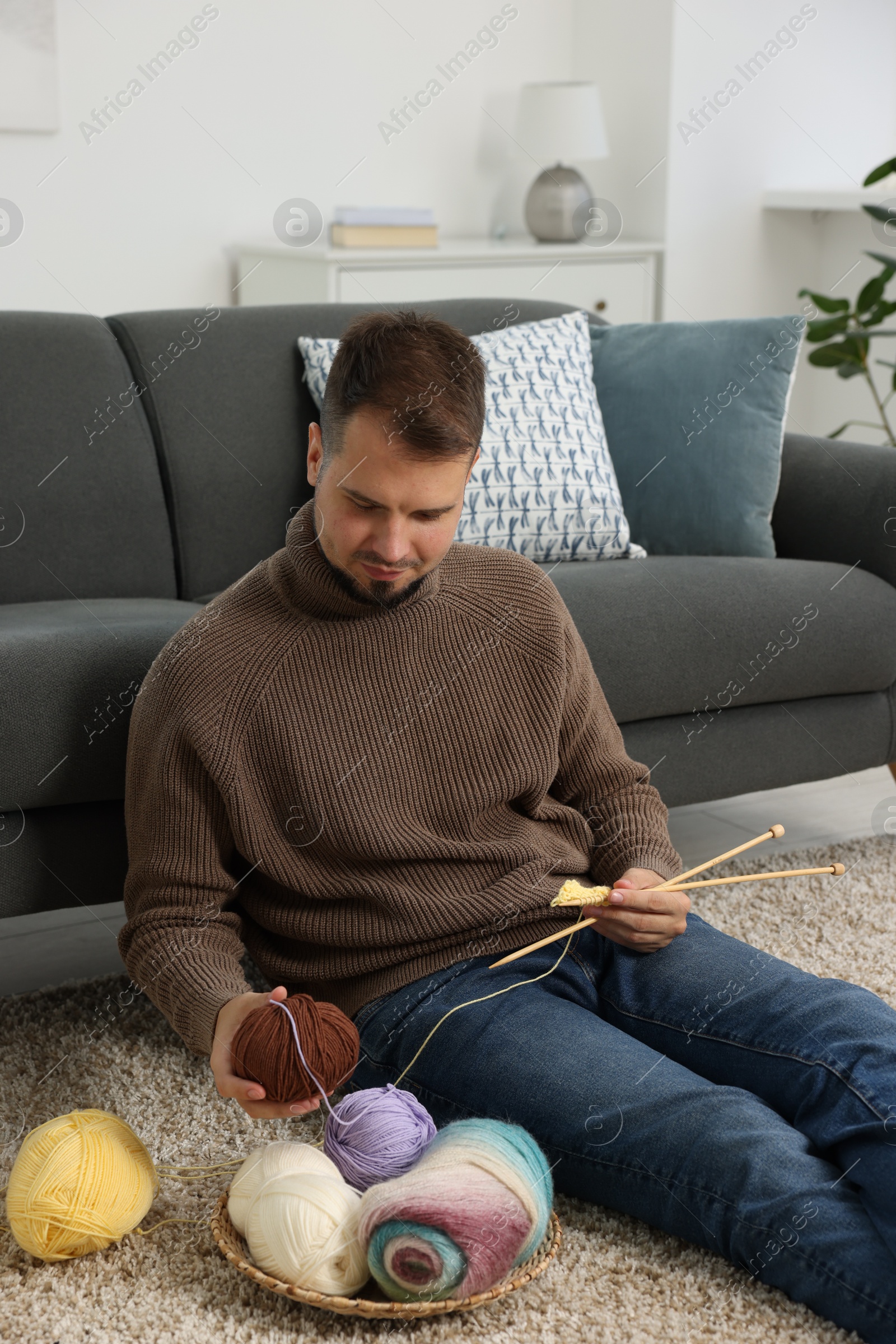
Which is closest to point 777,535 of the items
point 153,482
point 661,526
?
point 661,526

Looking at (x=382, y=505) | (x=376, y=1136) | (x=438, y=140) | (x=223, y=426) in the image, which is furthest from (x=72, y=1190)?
(x=438, y=140)

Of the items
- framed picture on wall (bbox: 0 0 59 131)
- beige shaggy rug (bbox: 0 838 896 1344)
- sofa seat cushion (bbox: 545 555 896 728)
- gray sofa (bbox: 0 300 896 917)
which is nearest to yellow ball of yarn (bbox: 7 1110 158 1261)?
beige shaggy rug (bbox: 0 838 896 1344)

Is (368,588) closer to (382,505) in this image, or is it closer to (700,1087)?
(382,505)

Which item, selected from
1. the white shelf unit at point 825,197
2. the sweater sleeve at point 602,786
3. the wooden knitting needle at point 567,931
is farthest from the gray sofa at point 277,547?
the white shelf unit at point 825,197

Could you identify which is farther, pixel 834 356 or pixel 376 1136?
pixel 834 356

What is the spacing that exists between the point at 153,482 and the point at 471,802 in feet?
3.09

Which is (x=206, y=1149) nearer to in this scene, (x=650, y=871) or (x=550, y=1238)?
(x=550, y=1238)

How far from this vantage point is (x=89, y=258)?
3150 millimetres

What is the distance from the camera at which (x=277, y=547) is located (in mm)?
2018

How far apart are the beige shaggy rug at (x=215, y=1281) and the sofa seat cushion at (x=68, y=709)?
0.98 feet

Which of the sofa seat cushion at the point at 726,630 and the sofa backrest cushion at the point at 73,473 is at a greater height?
the sofa backrest cushion at the point at 73,473

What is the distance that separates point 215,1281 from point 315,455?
0.69 metres

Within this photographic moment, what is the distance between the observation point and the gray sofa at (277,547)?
181cm

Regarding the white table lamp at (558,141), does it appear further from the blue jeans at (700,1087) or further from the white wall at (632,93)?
the blue jeans at (700,1087)
